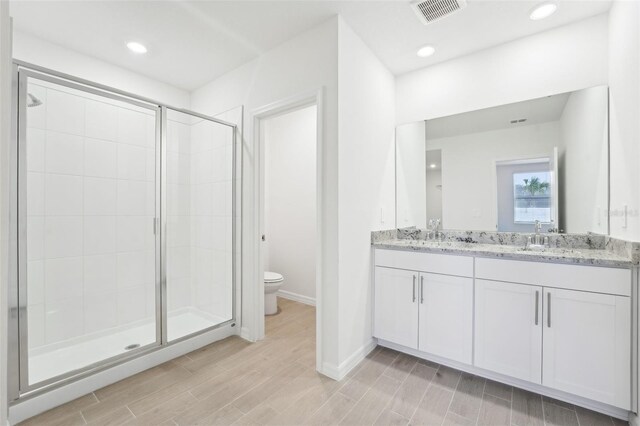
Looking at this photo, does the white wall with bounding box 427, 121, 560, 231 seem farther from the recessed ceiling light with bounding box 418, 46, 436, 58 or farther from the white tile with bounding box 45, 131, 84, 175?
the white tile with bounding box 45, 131, 84, 175

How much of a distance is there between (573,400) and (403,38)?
8.86ft

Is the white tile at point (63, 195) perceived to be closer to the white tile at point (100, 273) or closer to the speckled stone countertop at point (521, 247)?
the white tile at point (100, 273)

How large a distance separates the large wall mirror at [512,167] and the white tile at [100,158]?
8.97 ft

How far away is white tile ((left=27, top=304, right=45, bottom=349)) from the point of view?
216 cm

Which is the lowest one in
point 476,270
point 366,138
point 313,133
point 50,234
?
point 476,270

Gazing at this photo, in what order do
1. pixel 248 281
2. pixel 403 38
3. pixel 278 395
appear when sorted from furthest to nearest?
pixel 248 281, pixel 403 38, pixel 278 395

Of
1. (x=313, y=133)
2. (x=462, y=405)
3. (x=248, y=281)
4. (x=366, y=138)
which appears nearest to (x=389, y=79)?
(x=366, y=138)

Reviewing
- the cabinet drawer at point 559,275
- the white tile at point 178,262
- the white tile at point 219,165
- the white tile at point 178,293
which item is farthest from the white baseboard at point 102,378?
the cabinet drawer at point 559,275

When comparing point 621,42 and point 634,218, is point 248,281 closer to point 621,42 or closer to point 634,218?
point 634,218

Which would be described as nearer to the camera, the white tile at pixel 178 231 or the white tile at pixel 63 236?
the white tile at pixel 63 236

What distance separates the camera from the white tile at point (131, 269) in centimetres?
275

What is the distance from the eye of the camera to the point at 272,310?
10.8 ft

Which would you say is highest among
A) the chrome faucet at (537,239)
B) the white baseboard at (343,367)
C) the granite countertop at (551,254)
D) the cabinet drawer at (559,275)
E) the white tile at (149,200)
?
the white tile at (149,200)

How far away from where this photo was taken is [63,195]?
A: 2.41 meters
